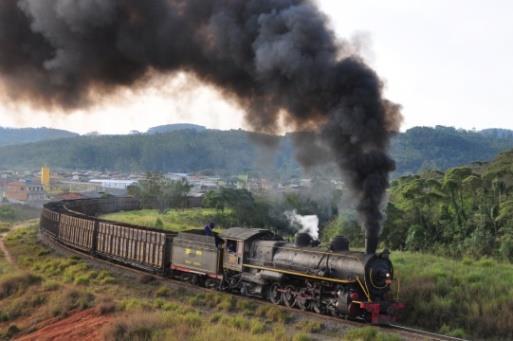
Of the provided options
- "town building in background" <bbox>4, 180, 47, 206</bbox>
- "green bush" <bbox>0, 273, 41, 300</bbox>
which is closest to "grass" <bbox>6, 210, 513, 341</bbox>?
"green bush" <bbox>0, 273, 41, 300</bbox>

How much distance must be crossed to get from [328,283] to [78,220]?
2115 centimetres

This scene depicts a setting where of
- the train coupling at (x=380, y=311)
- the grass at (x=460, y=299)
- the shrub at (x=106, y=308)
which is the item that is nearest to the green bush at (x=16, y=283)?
the shrub at (x=106, y=308)

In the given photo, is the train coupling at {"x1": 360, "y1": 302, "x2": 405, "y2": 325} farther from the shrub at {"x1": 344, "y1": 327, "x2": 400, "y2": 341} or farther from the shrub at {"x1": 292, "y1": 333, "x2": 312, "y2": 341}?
the shrub at {"x1": 292, "y1": 333, "x2": 312, "y2": 341}

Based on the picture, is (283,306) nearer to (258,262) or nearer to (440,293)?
(258,262)

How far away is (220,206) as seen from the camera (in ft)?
181

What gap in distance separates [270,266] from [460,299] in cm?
626

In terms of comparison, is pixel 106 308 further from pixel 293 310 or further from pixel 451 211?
pixel 451 211

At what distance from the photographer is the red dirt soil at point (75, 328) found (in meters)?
16.3

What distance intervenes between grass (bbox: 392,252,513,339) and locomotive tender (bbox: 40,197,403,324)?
42.8 inches

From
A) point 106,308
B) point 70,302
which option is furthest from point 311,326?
point 70,302

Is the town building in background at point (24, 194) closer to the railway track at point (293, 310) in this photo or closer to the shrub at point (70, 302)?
the railway track at point (293, 310)

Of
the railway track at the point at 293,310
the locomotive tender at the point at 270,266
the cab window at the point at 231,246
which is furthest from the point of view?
the cab window at the point at 231,246

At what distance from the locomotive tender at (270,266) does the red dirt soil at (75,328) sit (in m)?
4.89

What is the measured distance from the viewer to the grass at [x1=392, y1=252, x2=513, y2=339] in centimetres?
1591
